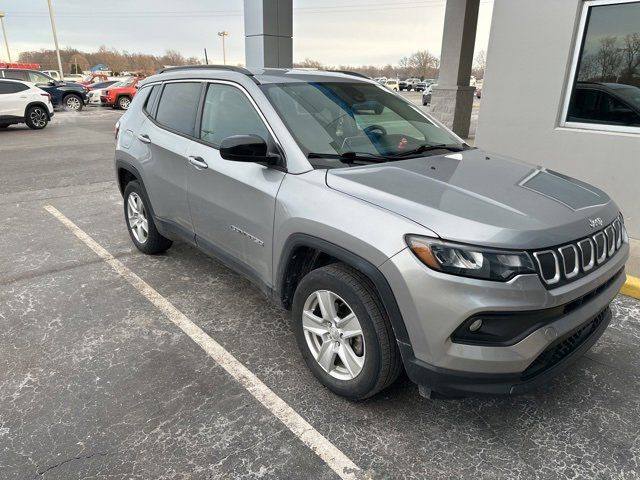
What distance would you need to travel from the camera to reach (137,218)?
15.7ft

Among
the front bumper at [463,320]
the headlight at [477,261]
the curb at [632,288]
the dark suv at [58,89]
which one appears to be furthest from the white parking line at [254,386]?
the dark suv at [58,89]

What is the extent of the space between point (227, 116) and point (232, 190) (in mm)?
620

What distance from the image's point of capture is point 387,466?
224cm

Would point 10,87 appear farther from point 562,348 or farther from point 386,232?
point 562,348

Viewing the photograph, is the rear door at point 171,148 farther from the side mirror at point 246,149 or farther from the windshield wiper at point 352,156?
the windshield wiper at point 352,156

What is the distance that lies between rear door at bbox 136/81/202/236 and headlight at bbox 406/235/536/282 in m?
2.30

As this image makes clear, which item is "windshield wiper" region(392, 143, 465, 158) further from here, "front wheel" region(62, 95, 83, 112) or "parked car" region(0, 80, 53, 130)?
"front wheel" region(62, 95, 83, 112)

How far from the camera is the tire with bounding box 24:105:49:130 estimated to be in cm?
1585

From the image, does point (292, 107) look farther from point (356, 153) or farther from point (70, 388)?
point (70, 388)

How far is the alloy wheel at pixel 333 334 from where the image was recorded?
249 cm

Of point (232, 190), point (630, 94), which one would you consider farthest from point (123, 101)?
point (232, 190)

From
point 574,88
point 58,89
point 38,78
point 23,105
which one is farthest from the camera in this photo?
point 58,89

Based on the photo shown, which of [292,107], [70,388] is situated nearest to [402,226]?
[292,107]

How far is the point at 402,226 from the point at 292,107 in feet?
4.38
